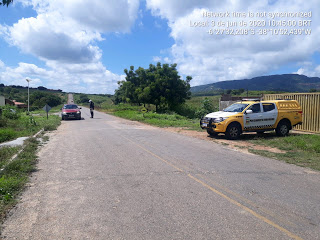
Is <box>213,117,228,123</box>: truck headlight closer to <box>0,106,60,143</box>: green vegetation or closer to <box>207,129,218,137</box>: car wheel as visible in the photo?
<box>207,129,218,137</box>: car wheel

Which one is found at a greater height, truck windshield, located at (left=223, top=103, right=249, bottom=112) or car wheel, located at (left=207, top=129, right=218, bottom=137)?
truck windshield, located at (left=223, top=103, right=249, bottom=112)

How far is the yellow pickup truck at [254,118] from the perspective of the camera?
12.7m

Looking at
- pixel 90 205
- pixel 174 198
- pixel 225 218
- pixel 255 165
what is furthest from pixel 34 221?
pixel 255 165

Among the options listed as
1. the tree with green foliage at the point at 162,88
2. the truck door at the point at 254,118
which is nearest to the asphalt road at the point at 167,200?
the truck door at the point at 254,118

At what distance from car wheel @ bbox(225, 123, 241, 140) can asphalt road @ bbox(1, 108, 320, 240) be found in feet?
14.7

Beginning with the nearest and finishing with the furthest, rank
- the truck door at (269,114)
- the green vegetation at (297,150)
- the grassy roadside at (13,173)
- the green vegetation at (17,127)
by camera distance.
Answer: the grassy roadside at (13,173) < the green vegetation at (297,150) < the truck door at (269,114) < the green vegetation at (17,127)

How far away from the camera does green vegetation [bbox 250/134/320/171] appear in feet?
27.2

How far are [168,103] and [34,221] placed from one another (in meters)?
36.9

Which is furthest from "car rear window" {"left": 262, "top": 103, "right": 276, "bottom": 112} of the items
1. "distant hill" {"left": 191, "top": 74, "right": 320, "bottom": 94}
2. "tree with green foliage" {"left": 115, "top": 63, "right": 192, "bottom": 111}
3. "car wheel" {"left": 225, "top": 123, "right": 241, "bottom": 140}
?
"distant hill" {"left": 191, "top": 74, "right": 320, "bottom": 94}

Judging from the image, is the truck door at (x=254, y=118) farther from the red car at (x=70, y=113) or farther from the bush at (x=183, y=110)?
the bush at (x=183, y=110)

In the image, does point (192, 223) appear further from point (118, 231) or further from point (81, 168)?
point (81, 168)

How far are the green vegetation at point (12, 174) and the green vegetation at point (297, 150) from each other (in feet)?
24.1

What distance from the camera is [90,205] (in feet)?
14.9

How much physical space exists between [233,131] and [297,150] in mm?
3120
